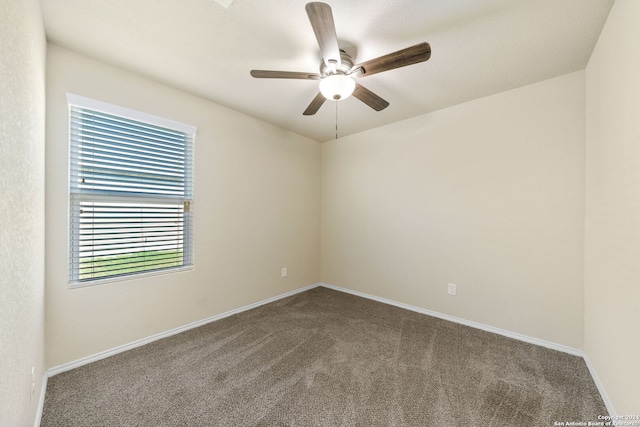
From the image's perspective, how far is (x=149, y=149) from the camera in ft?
7.75

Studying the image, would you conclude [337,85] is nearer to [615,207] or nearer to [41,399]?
[615,207]

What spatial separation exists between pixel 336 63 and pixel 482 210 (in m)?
2.11

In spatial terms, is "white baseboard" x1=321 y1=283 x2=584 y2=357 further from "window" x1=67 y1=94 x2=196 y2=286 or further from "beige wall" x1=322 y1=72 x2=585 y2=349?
"window" x1=67 y1=94 x2=196 y2=286

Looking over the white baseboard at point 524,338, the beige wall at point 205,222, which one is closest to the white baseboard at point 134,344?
the beige wall at point 205,222

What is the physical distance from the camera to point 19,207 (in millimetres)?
1092

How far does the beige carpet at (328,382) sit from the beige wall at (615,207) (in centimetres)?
38

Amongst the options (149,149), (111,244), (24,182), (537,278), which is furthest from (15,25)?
(537,278)

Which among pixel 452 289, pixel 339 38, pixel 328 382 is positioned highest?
pixel 339 38

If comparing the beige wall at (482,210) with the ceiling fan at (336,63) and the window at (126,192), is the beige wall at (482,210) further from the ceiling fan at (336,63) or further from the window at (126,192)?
the window at (126,192)

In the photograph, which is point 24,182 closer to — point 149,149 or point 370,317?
point 149,149

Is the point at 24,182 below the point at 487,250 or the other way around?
the other way around

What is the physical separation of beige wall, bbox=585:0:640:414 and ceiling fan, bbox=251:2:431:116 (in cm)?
110

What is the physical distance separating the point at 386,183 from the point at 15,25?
3234 millimetres

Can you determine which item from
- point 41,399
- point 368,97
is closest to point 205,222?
point 41,399
